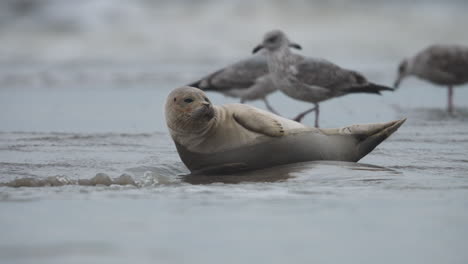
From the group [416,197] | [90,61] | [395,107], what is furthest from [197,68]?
[416,197]

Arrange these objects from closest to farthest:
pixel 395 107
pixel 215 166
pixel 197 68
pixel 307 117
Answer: pixel 215 166 < pixel 307 117 < pixel 395 107 < pixel 197 68

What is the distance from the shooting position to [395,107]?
10891mm

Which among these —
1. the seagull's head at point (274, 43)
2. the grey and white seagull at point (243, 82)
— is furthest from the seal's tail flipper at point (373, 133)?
the grey and white seagull at point (243, 82)

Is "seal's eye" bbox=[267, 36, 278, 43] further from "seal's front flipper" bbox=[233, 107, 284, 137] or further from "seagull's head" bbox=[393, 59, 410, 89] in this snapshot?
Answer: "seagull's head" bbox=[393, 59, 410, 89]

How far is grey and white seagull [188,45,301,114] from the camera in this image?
1022 cm

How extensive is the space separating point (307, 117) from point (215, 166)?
4819 millimetres

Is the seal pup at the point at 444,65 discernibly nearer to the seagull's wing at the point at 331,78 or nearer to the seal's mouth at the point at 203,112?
the seagull's wing at the point at 331,78

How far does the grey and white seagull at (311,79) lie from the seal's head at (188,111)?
379cm

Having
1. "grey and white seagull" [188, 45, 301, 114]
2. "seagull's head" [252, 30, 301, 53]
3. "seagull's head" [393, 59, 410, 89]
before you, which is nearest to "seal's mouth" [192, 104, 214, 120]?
"seagull's head" [252, 30, 301, 53]

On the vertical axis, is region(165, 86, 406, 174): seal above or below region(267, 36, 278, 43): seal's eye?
below

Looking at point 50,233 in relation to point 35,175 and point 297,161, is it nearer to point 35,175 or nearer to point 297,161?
point 35,175

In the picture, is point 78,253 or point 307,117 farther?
point 307,117

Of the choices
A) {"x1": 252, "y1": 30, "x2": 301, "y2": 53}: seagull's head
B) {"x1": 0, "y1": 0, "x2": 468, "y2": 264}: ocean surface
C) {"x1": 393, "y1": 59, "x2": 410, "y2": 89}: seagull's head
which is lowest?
{"x1": 0, "y1": 0, "x2": 468, "y2": 264}: ocean surface

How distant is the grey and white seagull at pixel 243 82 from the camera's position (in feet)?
33.5
